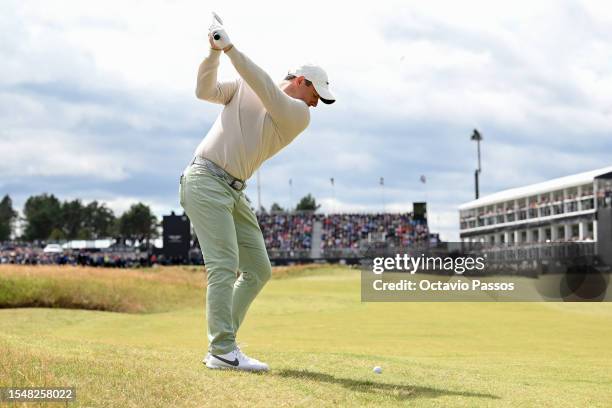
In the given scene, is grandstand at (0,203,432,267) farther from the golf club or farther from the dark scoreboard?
the golf club

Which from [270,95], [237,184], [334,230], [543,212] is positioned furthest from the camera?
[334,230]

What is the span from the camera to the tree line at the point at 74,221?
149 meters

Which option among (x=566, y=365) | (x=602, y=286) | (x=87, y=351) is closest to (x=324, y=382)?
(x=87, y=351)

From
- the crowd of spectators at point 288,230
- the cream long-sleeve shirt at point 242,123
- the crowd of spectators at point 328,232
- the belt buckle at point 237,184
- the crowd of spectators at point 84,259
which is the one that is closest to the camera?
the cream long-sleeve shirt at point 242,123

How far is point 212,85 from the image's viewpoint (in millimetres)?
6418

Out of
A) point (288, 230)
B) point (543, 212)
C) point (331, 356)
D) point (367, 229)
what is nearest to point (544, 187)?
point (543, 212)

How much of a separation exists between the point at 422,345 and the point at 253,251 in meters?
6.68

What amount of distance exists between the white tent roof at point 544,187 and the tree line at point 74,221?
84430 millimetres

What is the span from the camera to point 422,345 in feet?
42.6

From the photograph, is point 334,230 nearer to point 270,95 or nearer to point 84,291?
point 84,291

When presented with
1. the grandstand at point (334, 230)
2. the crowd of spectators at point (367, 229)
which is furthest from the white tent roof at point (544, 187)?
the grandstand at point (334, 230)

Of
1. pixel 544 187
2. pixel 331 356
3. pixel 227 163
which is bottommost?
pixel 331 356

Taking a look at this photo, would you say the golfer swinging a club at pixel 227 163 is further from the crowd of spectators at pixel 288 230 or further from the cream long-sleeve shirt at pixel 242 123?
the crowd of spectators at pixel 288 230

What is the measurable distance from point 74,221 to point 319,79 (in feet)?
564
